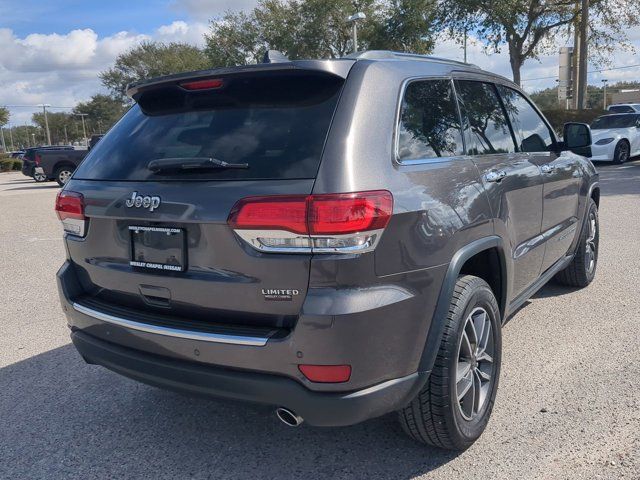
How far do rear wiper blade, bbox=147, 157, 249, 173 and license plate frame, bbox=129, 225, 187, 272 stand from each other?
27cm

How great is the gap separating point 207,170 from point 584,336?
3091 mm

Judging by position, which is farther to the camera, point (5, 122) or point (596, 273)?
point (5, 122)

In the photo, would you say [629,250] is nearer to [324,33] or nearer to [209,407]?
[209,407]

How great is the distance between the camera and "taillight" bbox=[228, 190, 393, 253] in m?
2.18

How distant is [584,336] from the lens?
415cm

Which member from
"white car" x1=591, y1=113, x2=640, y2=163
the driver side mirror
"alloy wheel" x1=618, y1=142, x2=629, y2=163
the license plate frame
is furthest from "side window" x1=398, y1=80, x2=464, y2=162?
"alloy wheel" x1=618, y1=142, x2=629, y2=163

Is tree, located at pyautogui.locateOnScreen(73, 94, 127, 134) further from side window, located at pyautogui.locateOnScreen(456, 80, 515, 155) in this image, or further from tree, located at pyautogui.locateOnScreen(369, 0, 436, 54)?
side window, located at pyautogui.locateOnScreen(456, 80, 515, 155)

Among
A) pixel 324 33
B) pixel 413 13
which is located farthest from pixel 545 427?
pixel 324 33

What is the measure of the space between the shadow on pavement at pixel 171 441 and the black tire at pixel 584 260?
9.31 ft

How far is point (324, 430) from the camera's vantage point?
3080mm

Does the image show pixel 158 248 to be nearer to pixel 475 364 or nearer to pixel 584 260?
pixel 475 364

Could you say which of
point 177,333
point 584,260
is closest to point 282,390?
point 177,333

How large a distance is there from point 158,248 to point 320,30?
32.4 metres

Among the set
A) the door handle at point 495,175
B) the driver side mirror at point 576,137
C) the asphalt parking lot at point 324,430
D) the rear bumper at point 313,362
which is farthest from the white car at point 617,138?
the rear bumper at point 313,362
